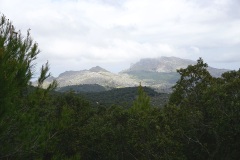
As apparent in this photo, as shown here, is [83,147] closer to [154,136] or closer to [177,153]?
[154,136]

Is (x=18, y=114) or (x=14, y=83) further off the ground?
(x=14, y=83)

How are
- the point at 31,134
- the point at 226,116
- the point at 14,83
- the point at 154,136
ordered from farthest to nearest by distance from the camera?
1. the point at 154,136
2. the point at 226,116
3. the point at 31,134
4. the point at 14,83

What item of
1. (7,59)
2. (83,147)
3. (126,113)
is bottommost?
(83,147)

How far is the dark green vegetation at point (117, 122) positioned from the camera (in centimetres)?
1084

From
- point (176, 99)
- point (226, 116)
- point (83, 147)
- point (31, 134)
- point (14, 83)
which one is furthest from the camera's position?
point (83, 147)

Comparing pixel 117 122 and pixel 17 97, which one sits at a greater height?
pixel 17 97

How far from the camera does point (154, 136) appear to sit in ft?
80.5

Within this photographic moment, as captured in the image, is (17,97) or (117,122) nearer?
(17,97)

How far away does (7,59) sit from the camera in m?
9.53

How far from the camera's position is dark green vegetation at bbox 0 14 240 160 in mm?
10844

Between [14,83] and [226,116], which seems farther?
[226,116]

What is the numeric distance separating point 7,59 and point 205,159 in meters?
21.9

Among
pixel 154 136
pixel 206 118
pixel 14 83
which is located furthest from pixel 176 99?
pixel 14 83

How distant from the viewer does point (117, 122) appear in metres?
31.7
